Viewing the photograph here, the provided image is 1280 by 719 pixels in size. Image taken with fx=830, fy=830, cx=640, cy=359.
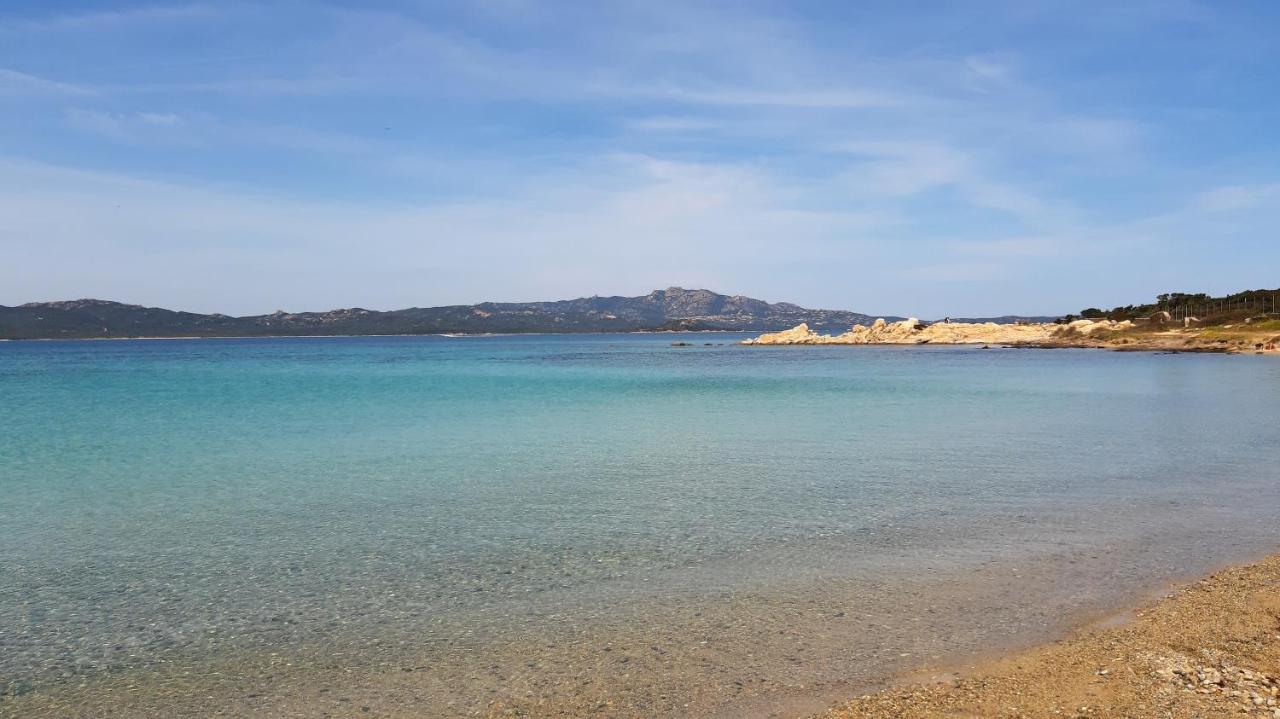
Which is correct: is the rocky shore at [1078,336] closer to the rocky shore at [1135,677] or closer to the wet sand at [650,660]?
the rocky shore at [1135,677]

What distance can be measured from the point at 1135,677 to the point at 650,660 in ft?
13.3

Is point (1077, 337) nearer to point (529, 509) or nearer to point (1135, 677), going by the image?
point (529, 509)

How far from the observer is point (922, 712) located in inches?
250

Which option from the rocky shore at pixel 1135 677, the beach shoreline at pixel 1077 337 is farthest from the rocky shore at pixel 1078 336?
the rocky shore at pixel 1135 677

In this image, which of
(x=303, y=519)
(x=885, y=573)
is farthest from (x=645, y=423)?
(x=885, y=573)

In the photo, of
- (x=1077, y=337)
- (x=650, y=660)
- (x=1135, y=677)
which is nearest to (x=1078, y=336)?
(x=1077, y=337)

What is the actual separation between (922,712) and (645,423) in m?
22.4

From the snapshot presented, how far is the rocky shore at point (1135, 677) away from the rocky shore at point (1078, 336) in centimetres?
8121

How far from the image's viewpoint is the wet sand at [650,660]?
6.80m

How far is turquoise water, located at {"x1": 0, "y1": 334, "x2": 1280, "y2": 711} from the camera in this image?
9.31 metres

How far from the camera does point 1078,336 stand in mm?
113500

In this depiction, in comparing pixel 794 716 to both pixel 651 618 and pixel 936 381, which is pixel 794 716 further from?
pixel 936 381

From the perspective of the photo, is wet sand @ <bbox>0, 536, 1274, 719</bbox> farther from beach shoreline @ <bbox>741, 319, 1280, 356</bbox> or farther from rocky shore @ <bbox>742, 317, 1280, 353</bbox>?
rocky shore @ <bbox>742, 317, 1280, 353</bbox>

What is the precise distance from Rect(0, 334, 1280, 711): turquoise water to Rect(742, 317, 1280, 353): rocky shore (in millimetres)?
61997
